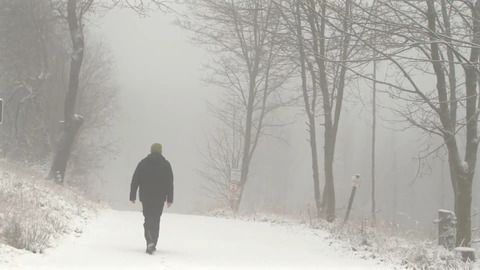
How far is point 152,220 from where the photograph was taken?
9844 millimetres

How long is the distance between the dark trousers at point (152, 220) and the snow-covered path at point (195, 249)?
0.30 metres

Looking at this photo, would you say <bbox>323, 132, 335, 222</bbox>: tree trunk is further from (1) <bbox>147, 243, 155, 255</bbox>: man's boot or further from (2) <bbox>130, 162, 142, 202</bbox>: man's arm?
(1) <bbox>147, 243, 155, 255</bbox>: man's boot

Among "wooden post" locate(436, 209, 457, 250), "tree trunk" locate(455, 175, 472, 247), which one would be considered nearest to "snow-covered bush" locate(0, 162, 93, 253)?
"tree trunk" locate(455, 175, 472, 247)

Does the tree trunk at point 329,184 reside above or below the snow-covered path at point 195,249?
above

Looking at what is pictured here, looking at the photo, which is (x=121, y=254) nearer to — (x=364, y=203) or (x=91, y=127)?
(x=91, y=127)

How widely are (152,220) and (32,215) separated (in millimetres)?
2189

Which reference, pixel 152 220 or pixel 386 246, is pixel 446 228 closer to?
pixel 386 246

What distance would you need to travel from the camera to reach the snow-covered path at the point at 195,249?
8.24 m

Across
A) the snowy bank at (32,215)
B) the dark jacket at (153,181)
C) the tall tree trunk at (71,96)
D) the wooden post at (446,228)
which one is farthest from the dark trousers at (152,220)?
the tall tree trunk at (71,96)

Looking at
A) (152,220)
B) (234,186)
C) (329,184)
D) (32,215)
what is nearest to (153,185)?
(152,220)

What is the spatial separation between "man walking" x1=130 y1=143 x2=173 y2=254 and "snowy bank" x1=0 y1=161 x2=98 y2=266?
5.18 ft

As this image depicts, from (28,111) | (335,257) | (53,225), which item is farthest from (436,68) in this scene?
(28,111)

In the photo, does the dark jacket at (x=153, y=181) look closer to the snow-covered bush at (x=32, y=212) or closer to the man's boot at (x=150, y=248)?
the man's boot at (x=150, y=248)

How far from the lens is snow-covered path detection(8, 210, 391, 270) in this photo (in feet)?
27.0
